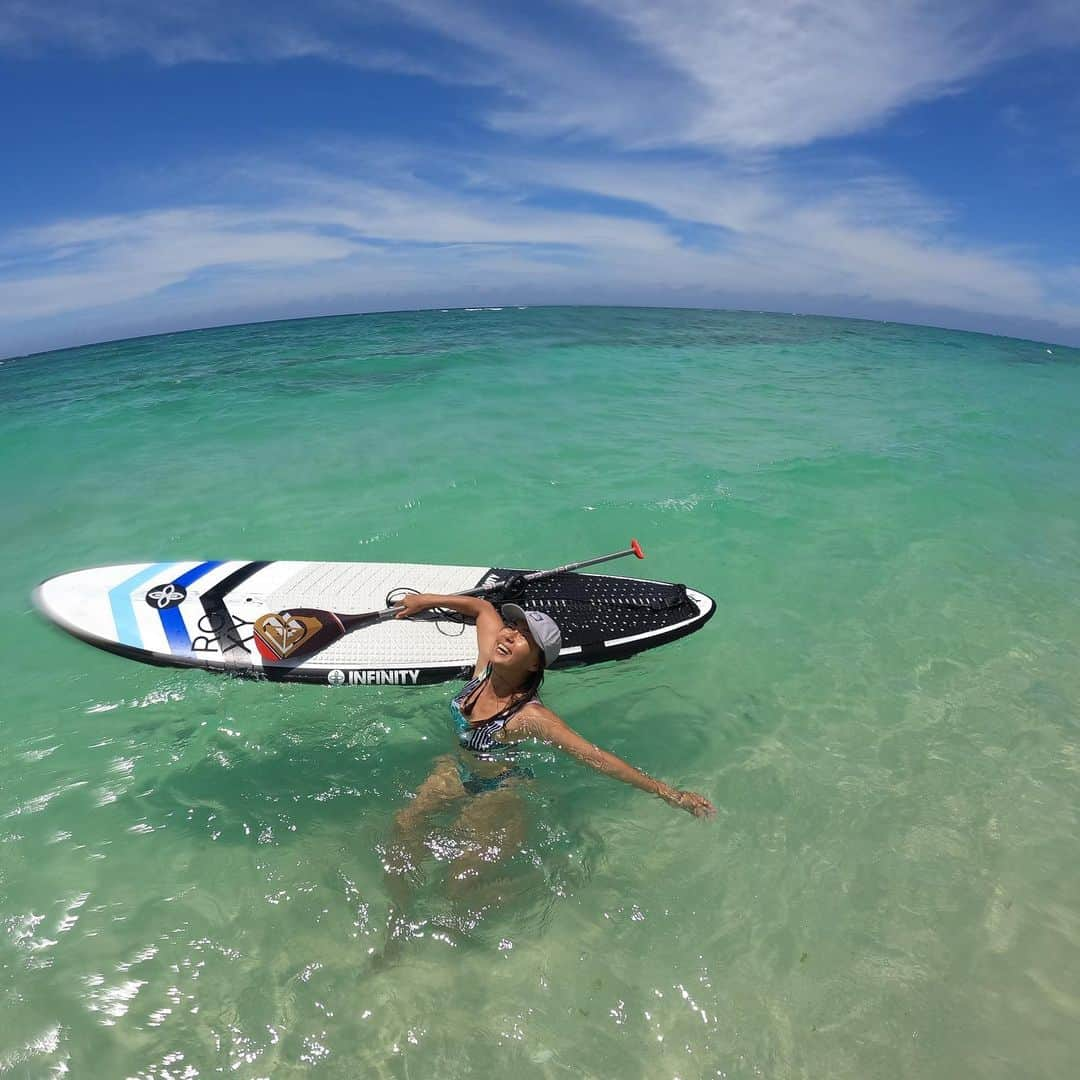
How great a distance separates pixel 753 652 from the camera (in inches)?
292

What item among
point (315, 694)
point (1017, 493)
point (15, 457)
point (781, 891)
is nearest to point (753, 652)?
point (781, 891)

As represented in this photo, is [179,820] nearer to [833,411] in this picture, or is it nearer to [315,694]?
[315,694]

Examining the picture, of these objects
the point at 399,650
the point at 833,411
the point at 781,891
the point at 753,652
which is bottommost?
the point at 781,891

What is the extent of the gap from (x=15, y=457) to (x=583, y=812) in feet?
64.2

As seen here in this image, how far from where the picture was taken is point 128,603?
21.8ft

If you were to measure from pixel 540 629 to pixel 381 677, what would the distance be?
2632 millimetres

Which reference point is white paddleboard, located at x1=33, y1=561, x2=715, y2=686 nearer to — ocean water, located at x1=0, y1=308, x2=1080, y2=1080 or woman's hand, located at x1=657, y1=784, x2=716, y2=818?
ocean water, located at x1=0, y1=308, x2=1080, y2=1080

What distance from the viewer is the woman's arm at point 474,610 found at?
16.2ft

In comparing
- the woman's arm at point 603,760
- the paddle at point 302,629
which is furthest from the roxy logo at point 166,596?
the woman's arm at point 603,760

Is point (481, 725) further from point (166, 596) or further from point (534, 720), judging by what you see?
point (166, 596)

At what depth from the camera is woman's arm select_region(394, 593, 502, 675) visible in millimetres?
4949

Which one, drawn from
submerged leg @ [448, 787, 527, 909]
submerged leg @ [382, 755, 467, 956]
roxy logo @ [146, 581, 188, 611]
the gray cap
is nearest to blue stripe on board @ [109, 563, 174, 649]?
roxy logo @ [146, 581, 188, 611]

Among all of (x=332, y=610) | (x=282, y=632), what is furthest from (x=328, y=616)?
(x=282, y=632)

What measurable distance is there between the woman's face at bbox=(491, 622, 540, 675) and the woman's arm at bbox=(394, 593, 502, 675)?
61 centimetres
